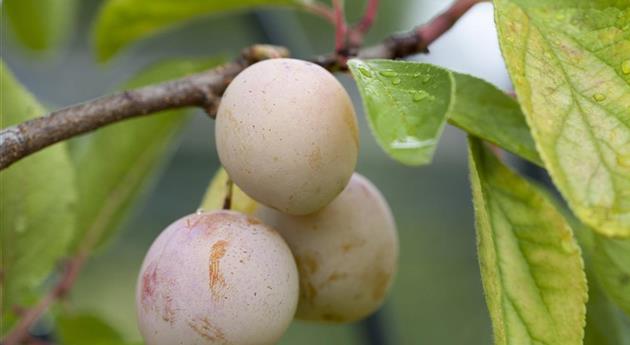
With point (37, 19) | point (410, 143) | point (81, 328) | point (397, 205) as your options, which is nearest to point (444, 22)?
point (410, 143)

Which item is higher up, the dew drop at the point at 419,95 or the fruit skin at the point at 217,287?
the dew drop at the point at 419,95

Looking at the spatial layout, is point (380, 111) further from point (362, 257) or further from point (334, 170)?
point (362, 257)

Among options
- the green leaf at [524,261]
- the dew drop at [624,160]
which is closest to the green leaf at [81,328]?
the green leaf at [524,261]

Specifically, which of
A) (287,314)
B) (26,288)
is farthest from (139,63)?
(287,314)

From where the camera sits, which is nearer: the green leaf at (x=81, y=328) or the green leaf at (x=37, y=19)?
the green leaf at (x=81, y=328)

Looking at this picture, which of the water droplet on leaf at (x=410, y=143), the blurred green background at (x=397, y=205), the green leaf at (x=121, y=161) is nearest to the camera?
the water droplet on leaf at (x=410, y=143)

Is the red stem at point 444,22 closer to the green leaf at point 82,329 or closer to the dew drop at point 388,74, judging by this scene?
the dew drop at point 388,74

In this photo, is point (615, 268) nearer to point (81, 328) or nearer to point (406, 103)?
point (406, 103)
